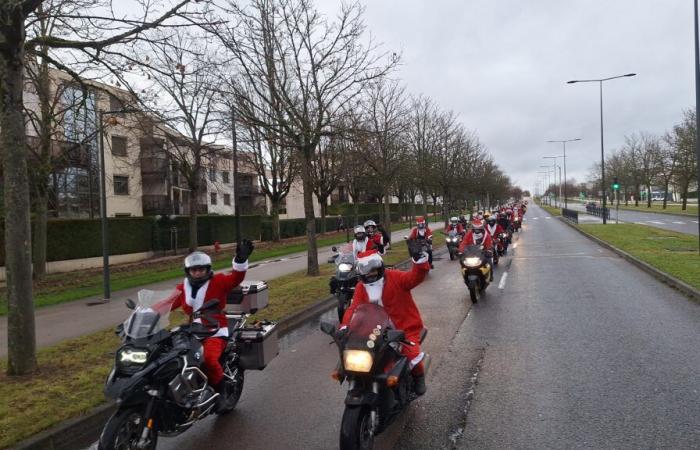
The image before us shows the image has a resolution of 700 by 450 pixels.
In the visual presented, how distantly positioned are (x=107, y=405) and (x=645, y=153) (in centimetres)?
7830

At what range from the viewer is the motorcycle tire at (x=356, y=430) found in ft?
11.7

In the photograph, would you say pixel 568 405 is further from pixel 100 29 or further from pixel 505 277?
pixel 505 277

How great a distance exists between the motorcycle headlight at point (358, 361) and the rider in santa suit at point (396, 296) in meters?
0.61

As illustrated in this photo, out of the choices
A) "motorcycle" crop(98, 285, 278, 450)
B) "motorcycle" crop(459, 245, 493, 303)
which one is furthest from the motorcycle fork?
"motorcycle" crop(459, 245, 493, 303)

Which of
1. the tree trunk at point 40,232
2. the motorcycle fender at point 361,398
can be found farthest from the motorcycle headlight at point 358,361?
the tree trunk at point 40,232

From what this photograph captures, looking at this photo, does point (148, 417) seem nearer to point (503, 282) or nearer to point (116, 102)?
point (503, 282)

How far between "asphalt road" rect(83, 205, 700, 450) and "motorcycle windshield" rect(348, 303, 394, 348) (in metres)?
0.94

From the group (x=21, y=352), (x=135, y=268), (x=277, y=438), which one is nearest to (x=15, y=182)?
(x=21, y=352)

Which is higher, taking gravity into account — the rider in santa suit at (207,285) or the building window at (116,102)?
the building window at (116,102)

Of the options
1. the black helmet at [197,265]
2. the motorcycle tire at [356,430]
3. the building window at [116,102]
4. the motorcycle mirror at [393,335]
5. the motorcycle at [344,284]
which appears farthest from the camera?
the motorcycle at [344,284]

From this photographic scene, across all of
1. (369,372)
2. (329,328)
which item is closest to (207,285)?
(329,328)

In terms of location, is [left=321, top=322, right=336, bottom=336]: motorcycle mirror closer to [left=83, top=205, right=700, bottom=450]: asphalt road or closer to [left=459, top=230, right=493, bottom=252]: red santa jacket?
[left=83, top=205, right=700, bottom=450]: asphalt road

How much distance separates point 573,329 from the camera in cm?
776

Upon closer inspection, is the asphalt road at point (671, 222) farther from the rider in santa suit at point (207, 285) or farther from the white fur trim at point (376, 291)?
the rider in santa suit at point (207, 285)
